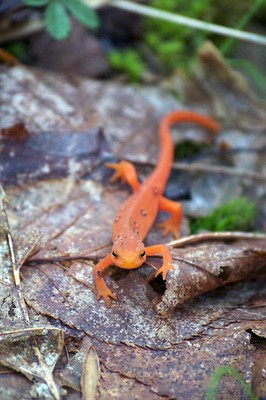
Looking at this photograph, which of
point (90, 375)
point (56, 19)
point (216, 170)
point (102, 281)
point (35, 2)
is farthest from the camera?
point (216, 170)

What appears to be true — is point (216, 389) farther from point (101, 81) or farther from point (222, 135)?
point (101, 81)

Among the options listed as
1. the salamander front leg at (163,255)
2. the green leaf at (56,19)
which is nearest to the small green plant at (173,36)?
the green leaf at (56,19)

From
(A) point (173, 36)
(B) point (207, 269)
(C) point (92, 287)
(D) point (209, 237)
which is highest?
(A) point (173, 36)

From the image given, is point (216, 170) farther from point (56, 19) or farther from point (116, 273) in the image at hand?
point (56, 19)

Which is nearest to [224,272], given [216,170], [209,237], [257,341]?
[209,237]

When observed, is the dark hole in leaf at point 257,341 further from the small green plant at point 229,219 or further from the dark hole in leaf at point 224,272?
the small green plant at point 229,219

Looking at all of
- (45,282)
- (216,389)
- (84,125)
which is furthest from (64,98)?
(216,389)

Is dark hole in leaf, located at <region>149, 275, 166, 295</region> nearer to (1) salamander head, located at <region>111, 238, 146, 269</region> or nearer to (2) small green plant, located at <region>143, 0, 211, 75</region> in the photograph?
(1) salamander head, located at <region>111, 238, 146, 269</region>

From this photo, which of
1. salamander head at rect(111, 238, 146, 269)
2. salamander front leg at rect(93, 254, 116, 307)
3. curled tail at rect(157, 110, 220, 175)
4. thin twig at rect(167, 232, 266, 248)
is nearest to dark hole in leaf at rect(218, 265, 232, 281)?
thin twig at rect(167, 232, 266, 248)

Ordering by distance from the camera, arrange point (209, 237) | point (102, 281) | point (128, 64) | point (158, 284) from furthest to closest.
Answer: point (128, 64) → point (209, 237) → point (158, 284) → point (102, 281)
